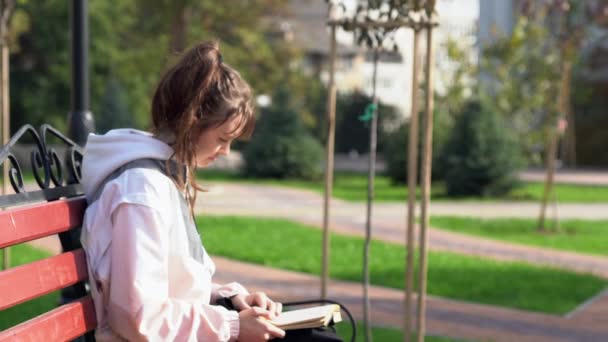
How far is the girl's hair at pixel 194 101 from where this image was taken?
10.2 feet

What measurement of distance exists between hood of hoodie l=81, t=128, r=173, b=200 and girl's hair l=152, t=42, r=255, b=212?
0.19 ft

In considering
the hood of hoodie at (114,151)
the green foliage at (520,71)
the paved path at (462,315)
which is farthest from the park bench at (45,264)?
the green foliage at (520,71)

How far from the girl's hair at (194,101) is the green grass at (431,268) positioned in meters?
5.57

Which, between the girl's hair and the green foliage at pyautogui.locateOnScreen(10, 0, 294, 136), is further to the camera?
the green foliage at pyautogui.locateOnScreen(10, 0, 294, 136)

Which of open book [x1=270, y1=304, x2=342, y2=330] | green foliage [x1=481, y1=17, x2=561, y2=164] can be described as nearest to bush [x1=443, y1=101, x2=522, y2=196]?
green foliage [x1=481, y1=17, x2=561, y2=164]

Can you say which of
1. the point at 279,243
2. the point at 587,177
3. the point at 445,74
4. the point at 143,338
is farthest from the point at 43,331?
the point at 587,177

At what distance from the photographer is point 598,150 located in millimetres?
37438

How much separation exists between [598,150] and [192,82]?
117 ft

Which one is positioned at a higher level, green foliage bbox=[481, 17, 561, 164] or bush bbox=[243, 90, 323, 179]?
green foliage bbox=[481, 17, 561, 164]

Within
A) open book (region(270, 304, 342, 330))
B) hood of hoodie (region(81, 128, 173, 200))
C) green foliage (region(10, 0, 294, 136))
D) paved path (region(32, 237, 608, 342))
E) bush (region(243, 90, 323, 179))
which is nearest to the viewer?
hood of hoodie (region(81, 128, 173, 200))

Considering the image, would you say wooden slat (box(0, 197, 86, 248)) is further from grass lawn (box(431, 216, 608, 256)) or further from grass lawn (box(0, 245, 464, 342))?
grass lawn (box(431, 216, 608, 256))

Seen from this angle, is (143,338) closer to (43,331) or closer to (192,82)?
(43,331)

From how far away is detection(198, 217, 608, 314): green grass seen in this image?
8.91 m

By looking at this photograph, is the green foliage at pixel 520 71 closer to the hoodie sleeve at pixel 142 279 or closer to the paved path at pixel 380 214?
the paved path at pixel 380 214
